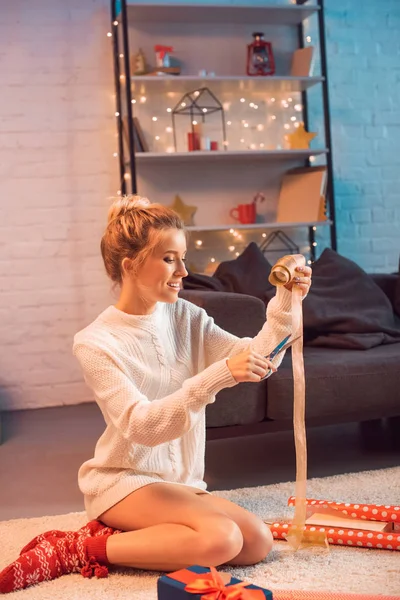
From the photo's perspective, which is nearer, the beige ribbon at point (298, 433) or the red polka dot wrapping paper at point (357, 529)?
the beige ribbon at point (298, 433)

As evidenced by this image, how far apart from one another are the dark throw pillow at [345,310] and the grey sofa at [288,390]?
26 centimetres

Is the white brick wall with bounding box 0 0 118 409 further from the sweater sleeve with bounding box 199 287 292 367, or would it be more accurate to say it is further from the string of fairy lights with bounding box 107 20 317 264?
the sweater sleeve with bounding box 199 287 292 367

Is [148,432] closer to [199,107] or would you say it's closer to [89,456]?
[89,456]

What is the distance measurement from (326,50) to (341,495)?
3077mm

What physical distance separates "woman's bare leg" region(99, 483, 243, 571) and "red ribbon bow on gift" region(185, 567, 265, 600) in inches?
17.3

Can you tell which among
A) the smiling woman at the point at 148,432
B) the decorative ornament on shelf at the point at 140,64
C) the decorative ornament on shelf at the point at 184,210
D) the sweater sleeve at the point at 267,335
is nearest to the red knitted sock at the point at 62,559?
the smiling woman at the point at 148,432

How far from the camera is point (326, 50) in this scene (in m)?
5.04

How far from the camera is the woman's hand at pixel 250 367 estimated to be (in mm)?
1900

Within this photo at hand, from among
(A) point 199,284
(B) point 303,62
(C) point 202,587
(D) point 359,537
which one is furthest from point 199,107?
(C) point 202,587

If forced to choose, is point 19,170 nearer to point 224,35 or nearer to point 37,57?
point 37,57

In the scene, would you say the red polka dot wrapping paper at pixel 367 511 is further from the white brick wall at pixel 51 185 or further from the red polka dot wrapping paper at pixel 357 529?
the white brick wall at pixel 51 185

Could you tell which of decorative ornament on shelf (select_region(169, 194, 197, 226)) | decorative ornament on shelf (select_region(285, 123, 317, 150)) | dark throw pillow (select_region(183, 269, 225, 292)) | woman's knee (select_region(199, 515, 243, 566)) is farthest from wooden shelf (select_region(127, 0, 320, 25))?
woman's knee (select_region(199, 515, 243, 566))

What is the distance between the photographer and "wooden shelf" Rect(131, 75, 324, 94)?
448cm

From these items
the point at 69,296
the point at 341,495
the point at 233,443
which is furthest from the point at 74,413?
the point at 341,495
